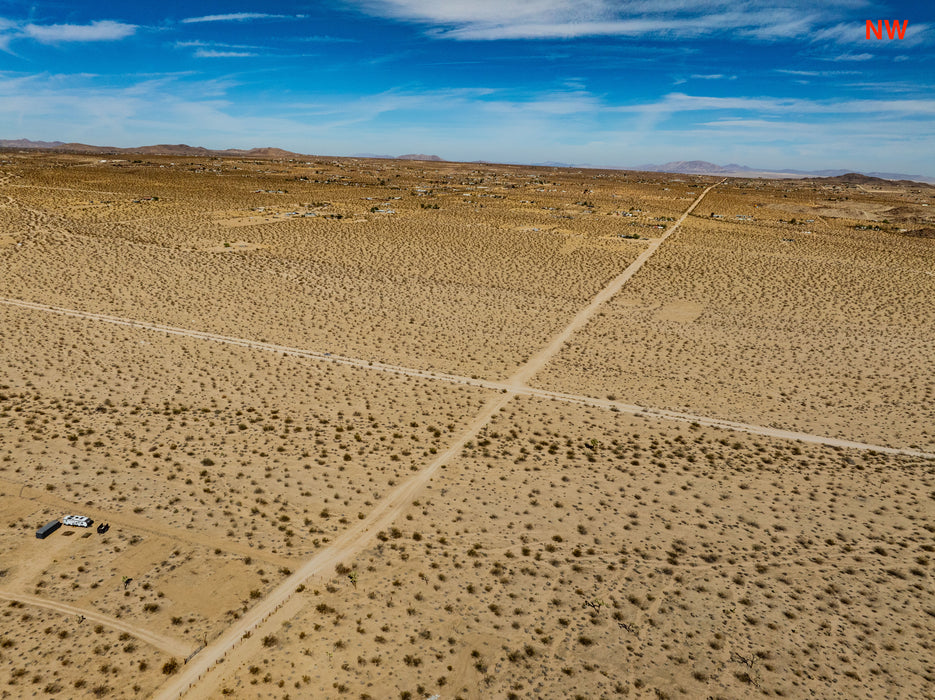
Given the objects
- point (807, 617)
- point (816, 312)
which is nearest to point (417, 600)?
point (807, 617)

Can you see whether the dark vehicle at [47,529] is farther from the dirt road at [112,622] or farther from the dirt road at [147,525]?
the dirt road at [112,622]

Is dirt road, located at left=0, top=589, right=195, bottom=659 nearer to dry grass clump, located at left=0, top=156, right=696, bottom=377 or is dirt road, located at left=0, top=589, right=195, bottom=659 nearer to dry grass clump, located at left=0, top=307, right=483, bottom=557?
dry grass clump, located at left=0, top=307, right=483, bottom=557

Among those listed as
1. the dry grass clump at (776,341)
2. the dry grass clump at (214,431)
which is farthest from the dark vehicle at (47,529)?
the dry grass clump at (776,341)

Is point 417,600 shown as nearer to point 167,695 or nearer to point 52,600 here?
point 167,695

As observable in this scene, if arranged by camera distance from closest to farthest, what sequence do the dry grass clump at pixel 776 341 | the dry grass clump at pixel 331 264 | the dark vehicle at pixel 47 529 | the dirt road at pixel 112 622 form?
the dirt road at pixel 112 622
the dark vehicle at pixel 47 529
the dry grass clump at pixel 776 341
the dry grass clump at pixel 331 264

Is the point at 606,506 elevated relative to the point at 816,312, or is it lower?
lower

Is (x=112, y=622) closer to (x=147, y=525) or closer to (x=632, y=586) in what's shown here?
(x=147, y=525)
